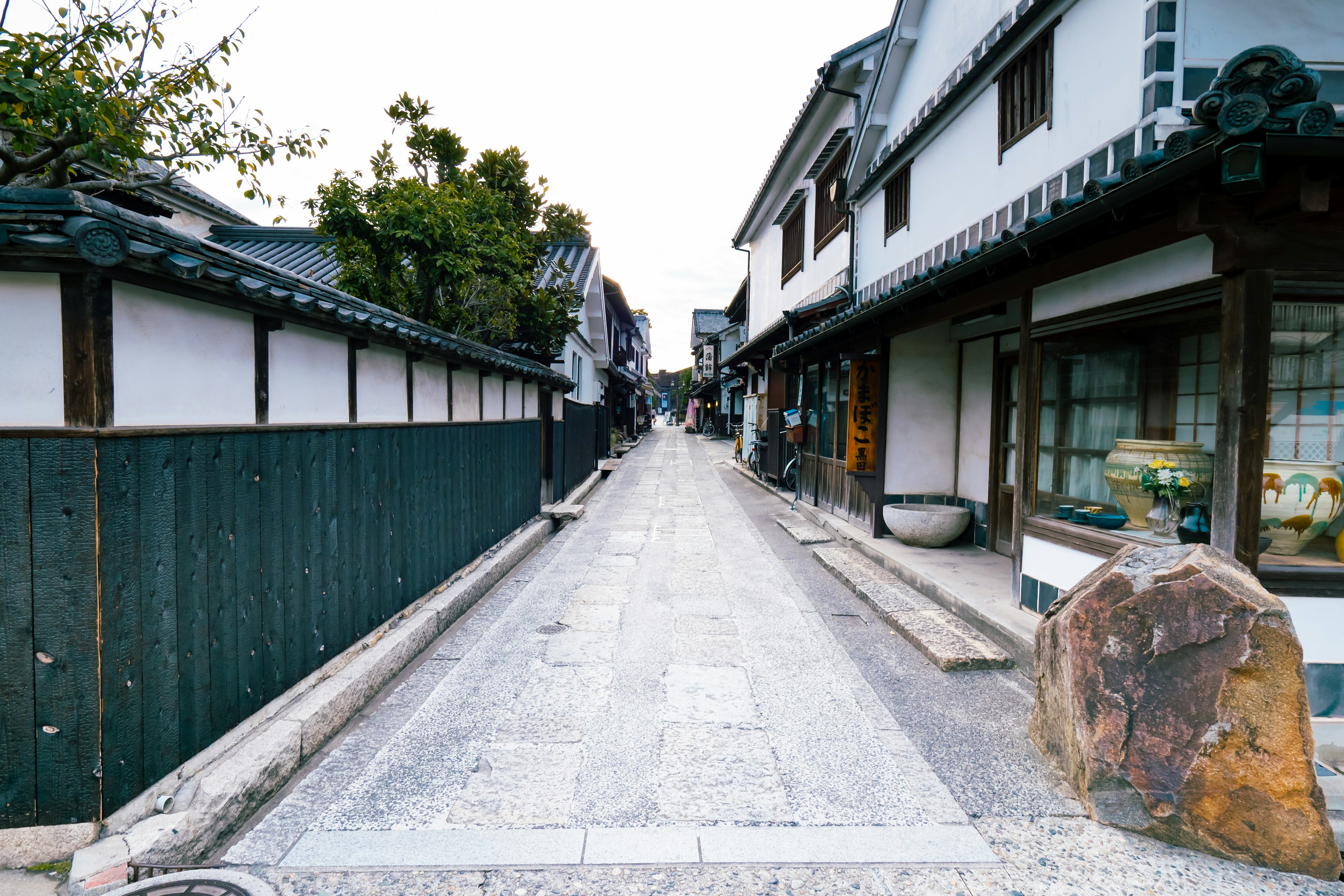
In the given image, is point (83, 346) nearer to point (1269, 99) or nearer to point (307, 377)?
point (307, 377)

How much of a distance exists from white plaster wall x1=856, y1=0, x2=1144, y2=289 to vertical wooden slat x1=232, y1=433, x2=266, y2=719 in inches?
293

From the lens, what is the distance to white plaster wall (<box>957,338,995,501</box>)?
9.17 m

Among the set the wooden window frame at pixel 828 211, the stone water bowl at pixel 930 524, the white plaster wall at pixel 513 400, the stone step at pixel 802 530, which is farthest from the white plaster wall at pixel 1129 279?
the wooden window frame at pixel 828 211

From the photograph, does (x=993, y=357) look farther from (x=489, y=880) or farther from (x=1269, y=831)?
(x=489, y=880)

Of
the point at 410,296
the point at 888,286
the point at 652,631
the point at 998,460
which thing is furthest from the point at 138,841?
the point at 888,286

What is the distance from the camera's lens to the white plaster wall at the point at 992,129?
239 inches

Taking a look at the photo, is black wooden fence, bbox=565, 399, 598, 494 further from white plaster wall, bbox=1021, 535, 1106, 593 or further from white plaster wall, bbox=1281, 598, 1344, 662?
white plaster wall, bbox=1281, 598, 1344, 662

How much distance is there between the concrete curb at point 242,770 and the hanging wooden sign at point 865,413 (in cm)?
683

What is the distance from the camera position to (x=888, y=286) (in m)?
11.9

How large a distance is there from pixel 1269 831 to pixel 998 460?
6030 millimetres

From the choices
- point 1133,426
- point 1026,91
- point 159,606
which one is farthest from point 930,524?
point 159,606

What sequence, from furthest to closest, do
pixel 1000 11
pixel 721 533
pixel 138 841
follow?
pixel 721 533
pixel 1000 11
pixel 138 841

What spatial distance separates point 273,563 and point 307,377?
1330mm

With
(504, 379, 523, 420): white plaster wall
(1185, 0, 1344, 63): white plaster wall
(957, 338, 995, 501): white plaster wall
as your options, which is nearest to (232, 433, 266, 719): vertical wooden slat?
(504, 379, 523, 420): white plaster wall
